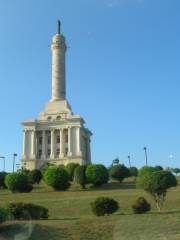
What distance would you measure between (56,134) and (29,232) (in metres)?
68.0

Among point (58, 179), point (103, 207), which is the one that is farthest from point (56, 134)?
point (103, 207)

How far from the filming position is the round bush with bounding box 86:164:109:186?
55647 millimetres

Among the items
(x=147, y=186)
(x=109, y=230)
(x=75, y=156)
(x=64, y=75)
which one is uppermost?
(x=64, y=75)

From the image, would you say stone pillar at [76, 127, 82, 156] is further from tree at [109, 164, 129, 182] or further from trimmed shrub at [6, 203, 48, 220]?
trimmed shrub at [6, 203, 48, 220]

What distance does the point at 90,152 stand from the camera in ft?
318

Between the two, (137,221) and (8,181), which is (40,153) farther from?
(137,221)

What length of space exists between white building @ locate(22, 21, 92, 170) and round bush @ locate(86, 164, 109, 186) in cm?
2777

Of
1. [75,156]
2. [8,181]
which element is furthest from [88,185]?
[75,156]

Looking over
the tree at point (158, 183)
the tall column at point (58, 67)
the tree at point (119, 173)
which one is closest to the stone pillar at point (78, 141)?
the tall column at point (58, 67)

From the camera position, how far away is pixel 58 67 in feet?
307

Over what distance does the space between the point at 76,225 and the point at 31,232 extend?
2.40m

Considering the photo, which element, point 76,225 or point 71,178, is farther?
point 71,178

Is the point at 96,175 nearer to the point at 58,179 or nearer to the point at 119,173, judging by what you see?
the point at 58,179

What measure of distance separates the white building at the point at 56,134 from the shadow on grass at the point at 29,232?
61.6m
